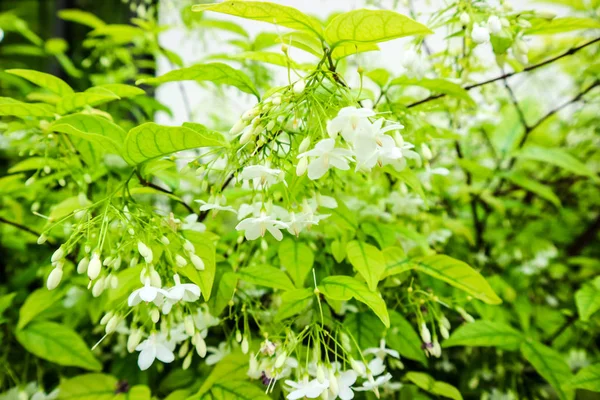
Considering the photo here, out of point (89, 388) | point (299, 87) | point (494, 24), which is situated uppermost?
point (494, 24)

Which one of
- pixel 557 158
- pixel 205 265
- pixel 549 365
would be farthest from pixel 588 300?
pixel 205 265

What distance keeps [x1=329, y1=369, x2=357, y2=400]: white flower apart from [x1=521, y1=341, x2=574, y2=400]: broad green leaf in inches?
16.3

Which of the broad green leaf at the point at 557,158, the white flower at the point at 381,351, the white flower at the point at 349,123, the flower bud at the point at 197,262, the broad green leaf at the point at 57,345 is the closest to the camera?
the white flower at the point at 349,123

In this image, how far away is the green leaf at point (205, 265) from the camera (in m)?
0.64

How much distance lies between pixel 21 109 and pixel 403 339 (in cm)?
82

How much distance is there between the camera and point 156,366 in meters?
1.02

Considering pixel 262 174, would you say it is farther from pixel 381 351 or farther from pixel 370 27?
pixel 381 351

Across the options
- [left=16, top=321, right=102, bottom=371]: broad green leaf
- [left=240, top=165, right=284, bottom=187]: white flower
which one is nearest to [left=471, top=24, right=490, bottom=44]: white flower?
[left=240, top=165, right=284, bottom=187]: white flower

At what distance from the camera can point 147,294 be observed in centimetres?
57

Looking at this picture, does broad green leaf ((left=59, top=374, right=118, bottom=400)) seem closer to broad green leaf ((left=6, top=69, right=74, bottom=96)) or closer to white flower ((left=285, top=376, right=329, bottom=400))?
white flower ((left=285, top=376, right=329, bottom=400))

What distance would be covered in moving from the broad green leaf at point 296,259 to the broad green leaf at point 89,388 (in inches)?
17.7

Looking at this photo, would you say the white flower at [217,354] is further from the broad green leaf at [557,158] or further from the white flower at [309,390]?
the broad green leaf at [557,158]

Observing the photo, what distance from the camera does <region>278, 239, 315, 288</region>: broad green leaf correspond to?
2.48ft

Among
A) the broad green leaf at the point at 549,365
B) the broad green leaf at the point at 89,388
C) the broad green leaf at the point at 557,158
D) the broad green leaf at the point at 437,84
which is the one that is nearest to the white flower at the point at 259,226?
the broad green leaf at the point at 437,84
